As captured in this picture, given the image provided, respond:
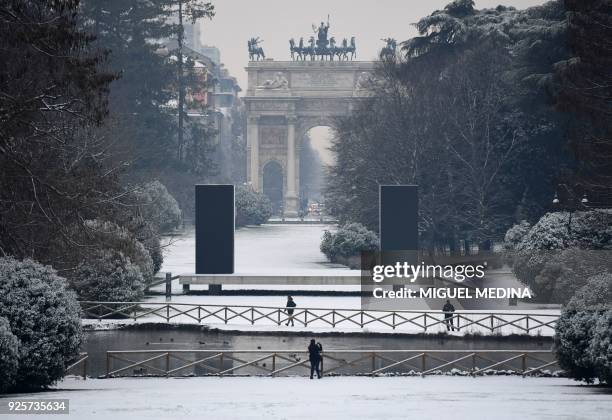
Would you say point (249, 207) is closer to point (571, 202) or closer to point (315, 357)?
point (571, 202)

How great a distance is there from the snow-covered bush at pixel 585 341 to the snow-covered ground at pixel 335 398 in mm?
423

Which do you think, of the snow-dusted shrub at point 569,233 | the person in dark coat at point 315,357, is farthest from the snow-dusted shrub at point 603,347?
the snow-dusted shrub at point 569,233

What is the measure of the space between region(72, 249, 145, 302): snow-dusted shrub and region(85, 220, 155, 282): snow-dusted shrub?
0.49 meters

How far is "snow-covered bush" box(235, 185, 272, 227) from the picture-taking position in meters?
101

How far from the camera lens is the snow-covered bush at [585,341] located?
974 inches

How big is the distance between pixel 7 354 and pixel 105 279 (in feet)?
57.2

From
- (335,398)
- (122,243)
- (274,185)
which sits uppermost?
(274,185)

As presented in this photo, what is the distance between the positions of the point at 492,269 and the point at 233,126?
129 metres

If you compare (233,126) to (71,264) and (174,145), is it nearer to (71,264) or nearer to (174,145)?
(174,145)

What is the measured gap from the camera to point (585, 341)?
25844 mm

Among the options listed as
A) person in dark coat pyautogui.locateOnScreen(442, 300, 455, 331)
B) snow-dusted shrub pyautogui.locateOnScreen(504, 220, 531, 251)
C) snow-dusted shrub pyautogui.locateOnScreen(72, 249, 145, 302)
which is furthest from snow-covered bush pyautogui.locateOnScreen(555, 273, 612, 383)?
snow-dusted shrub pyautogui.locateOnScreen(504, 220, 531, 251)

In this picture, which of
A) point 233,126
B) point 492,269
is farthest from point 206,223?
point 233,126

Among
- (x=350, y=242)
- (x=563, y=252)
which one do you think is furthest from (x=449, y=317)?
(x=350, y=242)

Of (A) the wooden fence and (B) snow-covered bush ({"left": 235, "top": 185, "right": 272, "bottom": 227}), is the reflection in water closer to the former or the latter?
(A) the wooden fence
